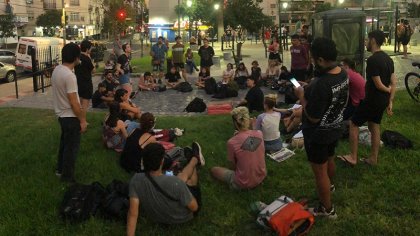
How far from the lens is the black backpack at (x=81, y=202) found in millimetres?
4926

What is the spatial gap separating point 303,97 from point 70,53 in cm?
313

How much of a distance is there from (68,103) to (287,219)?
10.6ft

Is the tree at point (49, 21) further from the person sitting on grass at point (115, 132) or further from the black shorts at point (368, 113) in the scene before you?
the black shorts at point (368, 113)

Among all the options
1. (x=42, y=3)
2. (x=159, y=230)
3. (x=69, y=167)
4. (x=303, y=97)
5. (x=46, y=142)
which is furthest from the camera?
(x=42, y=3)

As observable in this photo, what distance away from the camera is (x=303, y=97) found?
4.37 m

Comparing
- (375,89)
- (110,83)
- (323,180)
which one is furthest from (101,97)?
(323,180)

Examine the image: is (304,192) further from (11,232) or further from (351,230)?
(11,232)

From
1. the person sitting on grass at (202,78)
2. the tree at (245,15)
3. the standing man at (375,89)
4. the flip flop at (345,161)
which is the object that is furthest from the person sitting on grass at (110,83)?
the tree at (245,15)

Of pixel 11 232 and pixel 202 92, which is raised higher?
pixel 202 92

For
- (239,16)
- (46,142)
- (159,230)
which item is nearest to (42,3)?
(239,16)

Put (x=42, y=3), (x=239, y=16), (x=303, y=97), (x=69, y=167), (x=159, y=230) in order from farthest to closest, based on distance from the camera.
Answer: (x=42, y=3) → (x=239, y=16) → (x=69, y=167) → (x=159, y=230) → (x=303, y=97)

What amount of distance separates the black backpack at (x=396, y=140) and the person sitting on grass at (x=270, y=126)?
1.80m

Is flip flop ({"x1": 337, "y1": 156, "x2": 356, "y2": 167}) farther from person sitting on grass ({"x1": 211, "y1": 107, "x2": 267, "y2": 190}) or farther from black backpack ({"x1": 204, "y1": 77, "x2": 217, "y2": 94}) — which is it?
black backpack ({"x1": 204, "y1": 77, "x2": 217, "y2": 94})

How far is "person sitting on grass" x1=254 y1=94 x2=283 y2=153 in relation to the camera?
22.4ft
